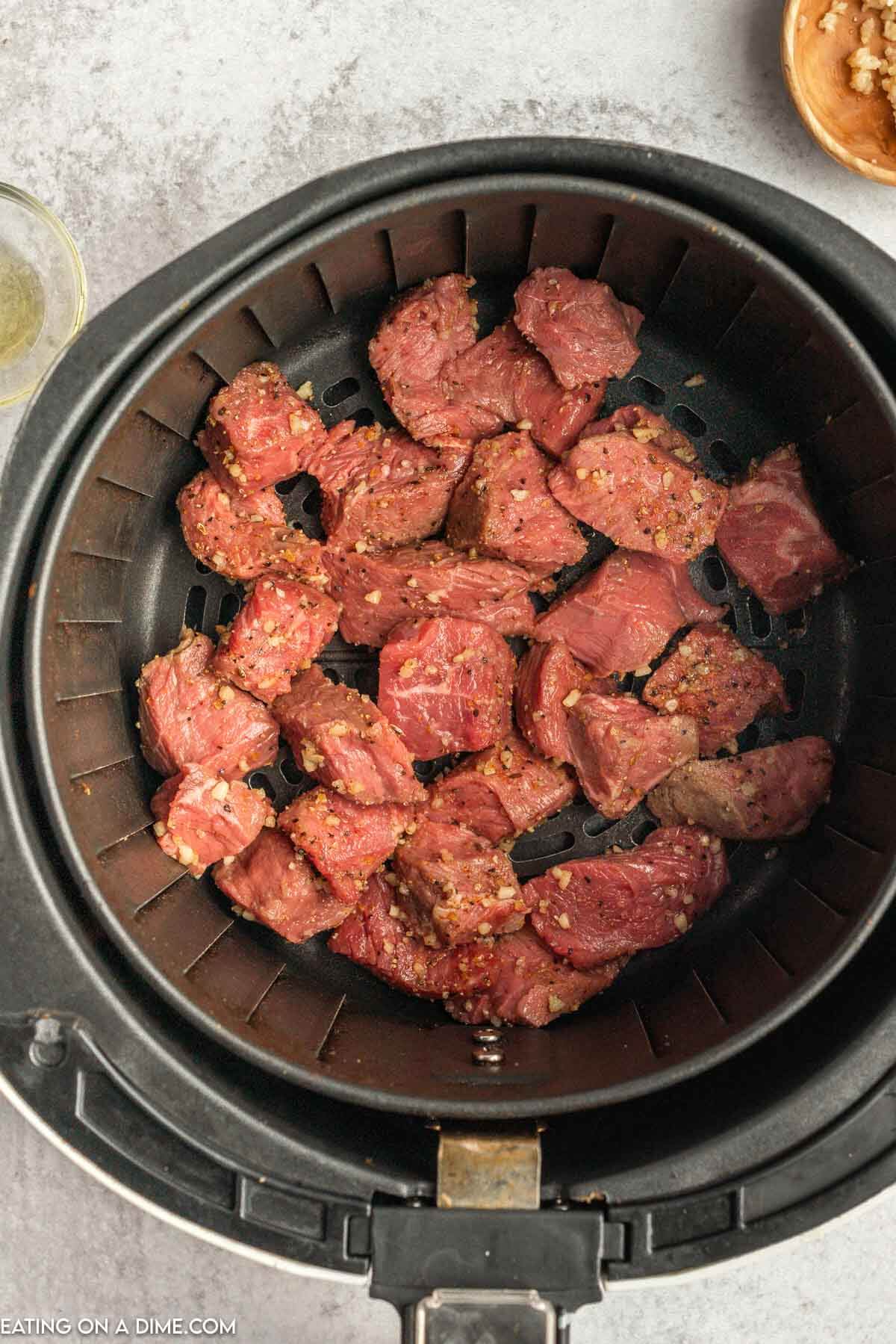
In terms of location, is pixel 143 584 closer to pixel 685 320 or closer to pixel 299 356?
pixel 299 356

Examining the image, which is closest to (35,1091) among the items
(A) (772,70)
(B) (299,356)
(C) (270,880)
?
(C) (270,880)

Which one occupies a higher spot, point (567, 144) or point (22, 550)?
point (567, 144)

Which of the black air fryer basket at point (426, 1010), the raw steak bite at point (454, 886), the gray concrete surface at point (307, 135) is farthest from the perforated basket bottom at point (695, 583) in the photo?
the gray concrete surface at point (307, 135)

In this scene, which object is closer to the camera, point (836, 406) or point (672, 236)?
point (672, 236)

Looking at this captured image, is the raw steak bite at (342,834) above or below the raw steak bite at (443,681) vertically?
below

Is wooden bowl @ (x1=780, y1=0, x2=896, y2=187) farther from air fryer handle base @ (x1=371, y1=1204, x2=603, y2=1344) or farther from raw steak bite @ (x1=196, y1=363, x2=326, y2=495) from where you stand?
air fryer handle base @ (x1=371, y1=1204, x2=603, y2=1344)

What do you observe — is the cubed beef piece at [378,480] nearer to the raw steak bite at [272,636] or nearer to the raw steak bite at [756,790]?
the raw steak bite at [272,636]

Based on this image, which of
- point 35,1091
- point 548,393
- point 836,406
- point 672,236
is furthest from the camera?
point 548,393
